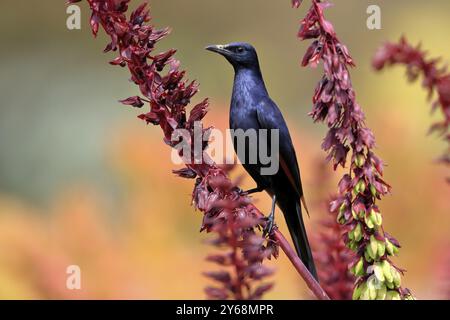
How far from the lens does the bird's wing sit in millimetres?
2451

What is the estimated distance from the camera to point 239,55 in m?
2.97

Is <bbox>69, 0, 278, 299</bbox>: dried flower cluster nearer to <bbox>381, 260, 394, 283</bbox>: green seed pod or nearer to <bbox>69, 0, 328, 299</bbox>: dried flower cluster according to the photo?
<bbox>69, 0, 328, 299</bbox>: dried flower cluster

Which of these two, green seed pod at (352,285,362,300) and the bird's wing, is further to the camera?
the bird's wing

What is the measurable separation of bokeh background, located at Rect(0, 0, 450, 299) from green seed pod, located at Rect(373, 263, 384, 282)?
0.22 ft

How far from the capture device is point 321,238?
1.13m

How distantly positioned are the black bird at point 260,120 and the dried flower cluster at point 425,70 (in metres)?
1.77

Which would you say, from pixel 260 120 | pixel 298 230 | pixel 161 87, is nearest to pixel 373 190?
pixel 161 87

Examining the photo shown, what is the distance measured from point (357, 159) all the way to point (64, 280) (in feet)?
3.54

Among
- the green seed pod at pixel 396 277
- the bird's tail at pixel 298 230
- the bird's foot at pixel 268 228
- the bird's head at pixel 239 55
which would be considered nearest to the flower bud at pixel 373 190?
the green seed pod at pixel 396 277

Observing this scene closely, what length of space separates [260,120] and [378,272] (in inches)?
72.2

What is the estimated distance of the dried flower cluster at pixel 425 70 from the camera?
2.06ft

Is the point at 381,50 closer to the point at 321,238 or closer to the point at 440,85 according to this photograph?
the point at 440,85

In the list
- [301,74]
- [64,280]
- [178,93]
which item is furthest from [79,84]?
[178,93]

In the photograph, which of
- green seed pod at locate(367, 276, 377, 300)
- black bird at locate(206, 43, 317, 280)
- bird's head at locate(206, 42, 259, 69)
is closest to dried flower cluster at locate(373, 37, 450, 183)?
green seed pod at locate(367, 276, 377, 300)
